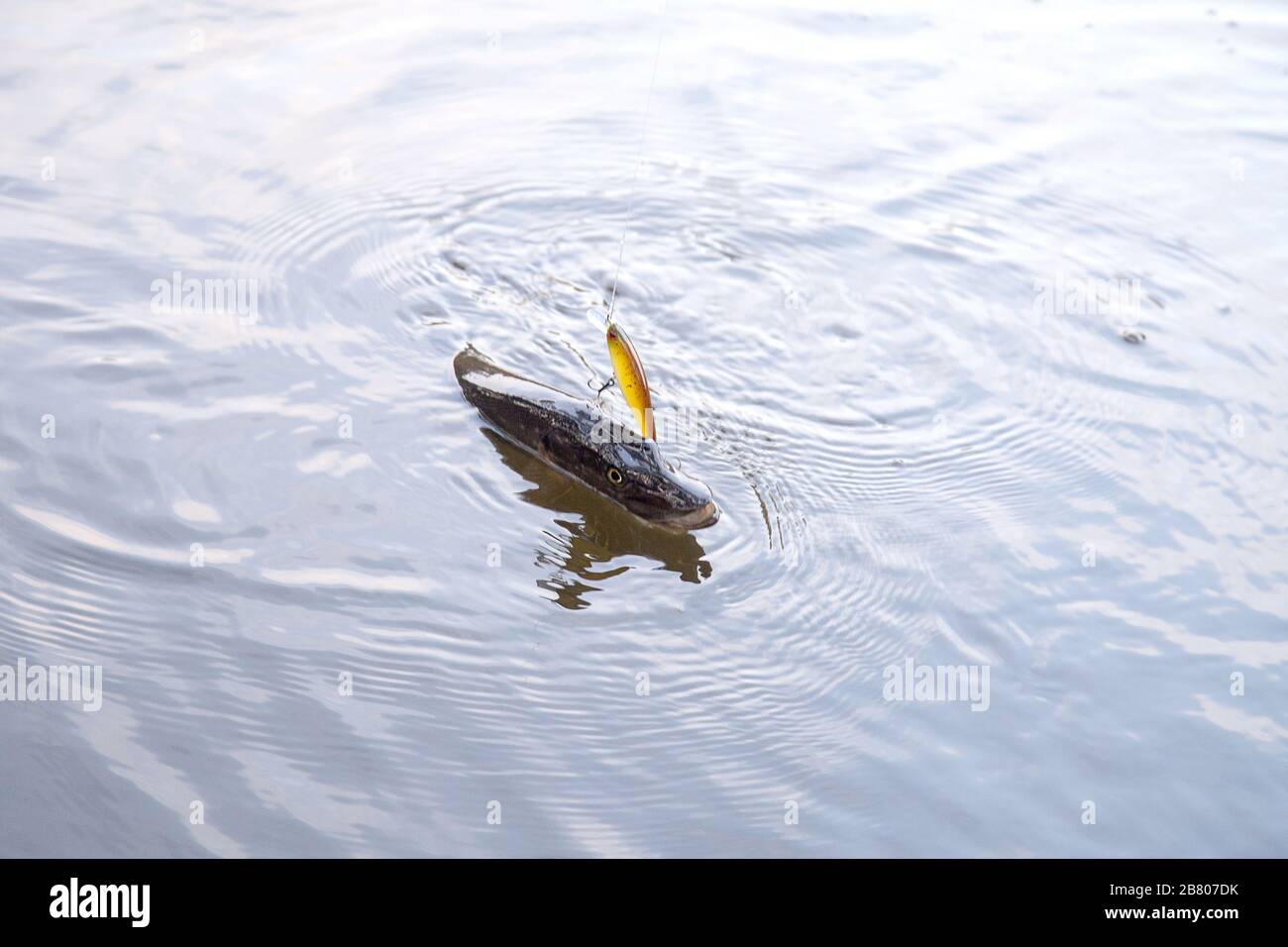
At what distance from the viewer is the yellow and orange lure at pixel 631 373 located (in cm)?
584

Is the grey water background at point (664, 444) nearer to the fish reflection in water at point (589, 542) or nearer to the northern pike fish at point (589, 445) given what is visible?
the fish reflection in water at point (589, 542)

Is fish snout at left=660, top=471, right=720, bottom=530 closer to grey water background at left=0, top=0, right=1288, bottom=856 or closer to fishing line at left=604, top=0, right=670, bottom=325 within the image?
grey water background at left=0, top=0, right=1288, bottom=856

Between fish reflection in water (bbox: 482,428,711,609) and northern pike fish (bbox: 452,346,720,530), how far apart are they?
Result: 0.06 metres

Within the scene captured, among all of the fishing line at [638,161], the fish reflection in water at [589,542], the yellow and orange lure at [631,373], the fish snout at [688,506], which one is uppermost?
the fishing line at [638,161]

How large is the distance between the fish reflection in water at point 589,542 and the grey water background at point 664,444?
0.03m

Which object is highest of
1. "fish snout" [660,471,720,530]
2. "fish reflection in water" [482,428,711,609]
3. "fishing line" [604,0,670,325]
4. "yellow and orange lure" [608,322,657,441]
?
"fishing line" [604,0,670,325]

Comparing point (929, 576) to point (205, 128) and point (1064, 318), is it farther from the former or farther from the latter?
point (205, 128)

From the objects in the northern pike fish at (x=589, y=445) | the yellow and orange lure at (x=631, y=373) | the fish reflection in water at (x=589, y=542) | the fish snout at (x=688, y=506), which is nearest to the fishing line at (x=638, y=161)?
the northern pike fish at (x=589, y=445)

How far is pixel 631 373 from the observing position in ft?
19.3

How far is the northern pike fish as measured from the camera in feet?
19.8

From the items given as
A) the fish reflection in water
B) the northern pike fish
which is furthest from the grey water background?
the northern pike fish

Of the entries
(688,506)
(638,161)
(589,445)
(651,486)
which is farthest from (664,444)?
(638,161)

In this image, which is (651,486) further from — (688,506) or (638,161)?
(638,161)

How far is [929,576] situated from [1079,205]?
4537 millimetres
